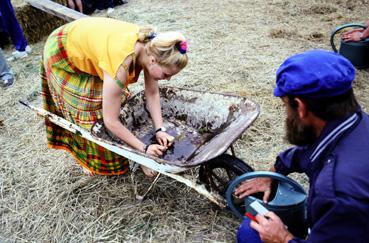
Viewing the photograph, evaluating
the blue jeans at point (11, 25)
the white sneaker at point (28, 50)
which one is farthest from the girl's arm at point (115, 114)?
the white sneaker at point (28, 50)

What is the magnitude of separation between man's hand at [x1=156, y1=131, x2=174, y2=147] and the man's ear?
1.14 meters

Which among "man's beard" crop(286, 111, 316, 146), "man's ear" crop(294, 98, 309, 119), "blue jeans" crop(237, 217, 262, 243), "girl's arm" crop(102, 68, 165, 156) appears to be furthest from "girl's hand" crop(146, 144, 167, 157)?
"man's ear" crop(294, 98, 309, 119)

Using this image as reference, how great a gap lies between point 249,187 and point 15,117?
2.84 metres

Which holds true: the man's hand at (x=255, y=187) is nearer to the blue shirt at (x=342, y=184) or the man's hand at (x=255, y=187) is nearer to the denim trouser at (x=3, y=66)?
the blue shirt at (x=342, y=184)

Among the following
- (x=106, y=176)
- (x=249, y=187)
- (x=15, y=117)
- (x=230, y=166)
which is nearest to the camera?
(x=249, y=187)

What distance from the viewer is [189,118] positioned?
271 cm

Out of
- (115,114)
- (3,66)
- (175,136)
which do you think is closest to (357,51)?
(175,136)

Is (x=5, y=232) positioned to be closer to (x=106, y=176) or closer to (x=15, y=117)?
(x=106, y=176)

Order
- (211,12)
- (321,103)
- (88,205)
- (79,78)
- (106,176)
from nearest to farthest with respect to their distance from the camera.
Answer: (321,103)
(79,78)
(88,205)
(106,176)
(211,12)

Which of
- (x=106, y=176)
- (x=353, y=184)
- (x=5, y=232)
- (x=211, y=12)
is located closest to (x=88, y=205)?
(x=106, y=176)

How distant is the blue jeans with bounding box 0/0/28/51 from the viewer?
500 cm

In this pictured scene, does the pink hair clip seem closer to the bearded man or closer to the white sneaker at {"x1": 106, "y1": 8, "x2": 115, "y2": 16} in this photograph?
the bearded man

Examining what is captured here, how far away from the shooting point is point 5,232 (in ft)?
8.75

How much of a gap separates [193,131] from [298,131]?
1.20 metres
